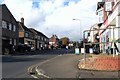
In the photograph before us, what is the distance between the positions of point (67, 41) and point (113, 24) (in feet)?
407

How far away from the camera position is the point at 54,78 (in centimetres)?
1545

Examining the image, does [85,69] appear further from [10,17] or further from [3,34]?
[10,17]

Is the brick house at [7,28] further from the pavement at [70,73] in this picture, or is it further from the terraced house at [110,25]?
the pavement at [70,73]

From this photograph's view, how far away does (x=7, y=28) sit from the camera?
68.4 metres

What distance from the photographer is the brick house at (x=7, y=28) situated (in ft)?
212

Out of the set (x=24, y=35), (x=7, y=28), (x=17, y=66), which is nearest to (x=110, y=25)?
(x=17, y=66)

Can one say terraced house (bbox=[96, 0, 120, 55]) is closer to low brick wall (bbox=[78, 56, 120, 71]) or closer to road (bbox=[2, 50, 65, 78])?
low brick wall (bbox=[78, 56, 120, 71])

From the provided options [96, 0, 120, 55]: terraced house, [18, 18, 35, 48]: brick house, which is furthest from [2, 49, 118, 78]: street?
[18, 18, 35, 48]: brick house

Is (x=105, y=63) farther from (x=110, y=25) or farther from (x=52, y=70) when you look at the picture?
(x=110, y=25)

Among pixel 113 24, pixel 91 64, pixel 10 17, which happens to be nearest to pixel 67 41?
pixel 10 17

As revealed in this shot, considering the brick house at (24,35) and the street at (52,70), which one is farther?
the brick house at (24,35)

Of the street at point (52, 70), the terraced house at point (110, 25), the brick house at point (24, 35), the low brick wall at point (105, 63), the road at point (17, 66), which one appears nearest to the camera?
the street at point (52, 70)

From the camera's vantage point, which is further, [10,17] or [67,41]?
[67,41]

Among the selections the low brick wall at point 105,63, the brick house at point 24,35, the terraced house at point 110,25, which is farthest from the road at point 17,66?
the brick house at point 24,35
